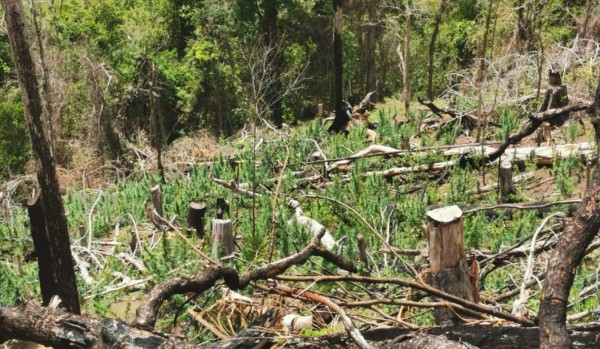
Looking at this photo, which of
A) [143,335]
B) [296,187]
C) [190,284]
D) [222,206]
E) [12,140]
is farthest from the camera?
[12,140]

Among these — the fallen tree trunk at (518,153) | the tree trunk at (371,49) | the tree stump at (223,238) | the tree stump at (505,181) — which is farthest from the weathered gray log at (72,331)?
the tree trunk at (371,49)

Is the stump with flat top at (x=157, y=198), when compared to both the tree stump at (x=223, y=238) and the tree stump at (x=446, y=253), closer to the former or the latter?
the tree stump at (x=223, y=238)

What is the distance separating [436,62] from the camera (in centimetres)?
2942

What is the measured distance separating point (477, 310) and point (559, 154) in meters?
8.48

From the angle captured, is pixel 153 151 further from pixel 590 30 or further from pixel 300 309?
pixel 300 309

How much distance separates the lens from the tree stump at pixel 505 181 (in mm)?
9281

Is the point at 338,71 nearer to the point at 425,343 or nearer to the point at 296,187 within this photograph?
the point at 296,187

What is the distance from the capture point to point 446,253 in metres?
2.83

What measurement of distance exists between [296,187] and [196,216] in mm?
2319

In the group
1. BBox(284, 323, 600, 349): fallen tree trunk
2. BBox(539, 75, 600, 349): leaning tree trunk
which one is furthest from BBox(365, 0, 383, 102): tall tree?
BBox(539, 75, 600, 349): leaning tree trunk

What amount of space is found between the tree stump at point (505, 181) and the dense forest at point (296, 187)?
3cm

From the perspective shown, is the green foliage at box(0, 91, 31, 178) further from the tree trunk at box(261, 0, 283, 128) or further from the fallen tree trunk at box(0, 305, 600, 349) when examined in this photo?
the fallen tree trunk at box(0, 305, 600, 349)

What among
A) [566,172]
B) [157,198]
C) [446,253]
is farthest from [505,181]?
[446,253]

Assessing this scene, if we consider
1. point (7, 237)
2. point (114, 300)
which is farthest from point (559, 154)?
point (7, 237)
